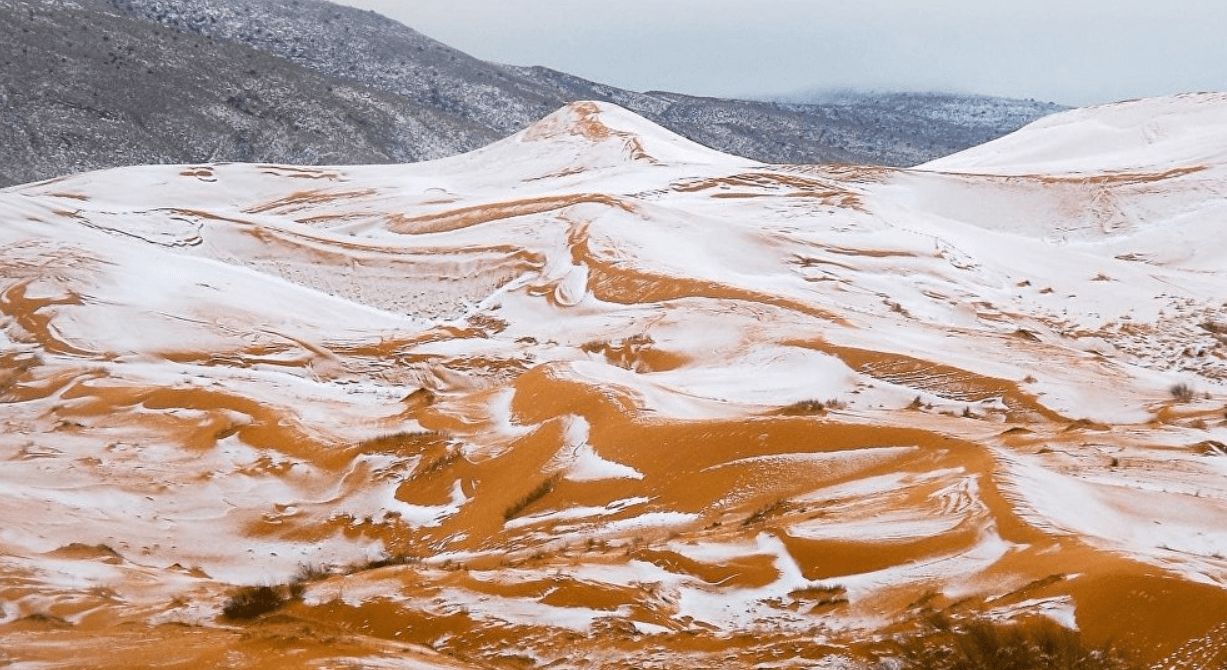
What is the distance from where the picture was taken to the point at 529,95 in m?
121

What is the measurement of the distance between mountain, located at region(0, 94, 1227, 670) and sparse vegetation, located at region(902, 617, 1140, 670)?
26mm

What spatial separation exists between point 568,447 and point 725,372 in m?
3.83

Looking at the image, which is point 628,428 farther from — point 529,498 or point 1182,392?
point 1182,392

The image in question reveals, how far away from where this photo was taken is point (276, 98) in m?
86.2

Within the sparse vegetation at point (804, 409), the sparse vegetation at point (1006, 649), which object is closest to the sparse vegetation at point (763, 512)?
the sparse vegetation at point (804, 409)

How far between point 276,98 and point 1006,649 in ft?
288

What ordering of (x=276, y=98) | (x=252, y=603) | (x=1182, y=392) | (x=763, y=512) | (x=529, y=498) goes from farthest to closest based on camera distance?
1. (x=276, y=98)
2. (x=1182, y=392)
3. (x=529, y=498)
4. (x=763, y=512)
5. (x=252, y=603)

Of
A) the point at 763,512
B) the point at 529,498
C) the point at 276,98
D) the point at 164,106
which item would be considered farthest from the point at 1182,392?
the point at 276,98

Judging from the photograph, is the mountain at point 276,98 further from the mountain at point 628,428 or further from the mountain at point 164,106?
the mountain at point 628,428

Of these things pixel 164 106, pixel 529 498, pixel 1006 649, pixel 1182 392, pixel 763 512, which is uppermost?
pixel 164 106

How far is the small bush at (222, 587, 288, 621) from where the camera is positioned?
6879 mm

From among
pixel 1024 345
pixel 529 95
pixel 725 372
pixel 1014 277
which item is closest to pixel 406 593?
pixel 725 372

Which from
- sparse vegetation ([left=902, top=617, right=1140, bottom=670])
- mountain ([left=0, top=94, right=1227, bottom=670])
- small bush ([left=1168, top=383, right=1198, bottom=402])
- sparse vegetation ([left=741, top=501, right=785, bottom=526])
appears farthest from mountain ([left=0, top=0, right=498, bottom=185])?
sparse vegetation ([left=902, top=617, right=1140, bottom=670])

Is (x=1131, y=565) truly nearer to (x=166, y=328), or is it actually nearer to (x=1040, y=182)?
(x=166, y=328)
